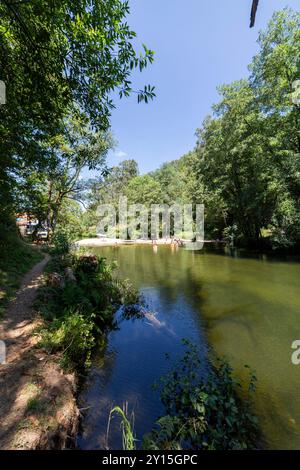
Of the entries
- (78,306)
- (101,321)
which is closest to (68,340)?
(78,306)

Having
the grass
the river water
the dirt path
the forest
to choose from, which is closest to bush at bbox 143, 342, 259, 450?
the forest

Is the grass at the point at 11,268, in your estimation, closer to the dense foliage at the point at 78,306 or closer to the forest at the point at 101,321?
the forest at the point at 101,321

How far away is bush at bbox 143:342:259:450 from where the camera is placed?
2.77m

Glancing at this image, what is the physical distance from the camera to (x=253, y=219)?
21484 millimetres

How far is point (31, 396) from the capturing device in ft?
10.0

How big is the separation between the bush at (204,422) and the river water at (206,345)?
43 cm

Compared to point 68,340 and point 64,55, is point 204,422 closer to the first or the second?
point 68,340

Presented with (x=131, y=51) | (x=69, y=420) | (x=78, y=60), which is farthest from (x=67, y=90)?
(x=69, y=420)

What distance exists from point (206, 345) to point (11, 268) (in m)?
7.40

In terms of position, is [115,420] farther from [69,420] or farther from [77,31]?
[77,31]

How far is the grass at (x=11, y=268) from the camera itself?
6.09 m

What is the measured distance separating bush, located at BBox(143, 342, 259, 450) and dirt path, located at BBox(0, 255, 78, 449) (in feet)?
3.90

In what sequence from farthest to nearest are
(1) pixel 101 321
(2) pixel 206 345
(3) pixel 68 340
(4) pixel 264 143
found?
1. (4) pixel 264 143
2. (1) pixel 101 321
3. (2) pixel 206 345
4. (3) pixel 68 340

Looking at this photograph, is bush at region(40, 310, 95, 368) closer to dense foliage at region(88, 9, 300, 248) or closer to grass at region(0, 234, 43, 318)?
grass at region(0, 234, 43, 318)
